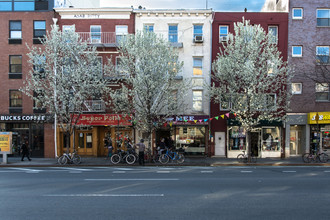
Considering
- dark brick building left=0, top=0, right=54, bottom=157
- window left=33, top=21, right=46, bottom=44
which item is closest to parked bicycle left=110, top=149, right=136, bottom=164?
dark brick building left=0, top=0, right=54, bottom=157

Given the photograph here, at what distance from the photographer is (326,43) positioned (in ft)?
73.6

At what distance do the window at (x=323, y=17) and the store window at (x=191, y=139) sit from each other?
504 inches

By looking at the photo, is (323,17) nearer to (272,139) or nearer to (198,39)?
(198,39)

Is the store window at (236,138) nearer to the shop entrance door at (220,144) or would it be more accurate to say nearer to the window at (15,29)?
the shop entrance door at (220,144)

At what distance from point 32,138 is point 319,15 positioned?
83.8ft

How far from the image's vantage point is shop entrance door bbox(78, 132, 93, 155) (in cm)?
2303

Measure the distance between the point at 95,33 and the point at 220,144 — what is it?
13.8 meters

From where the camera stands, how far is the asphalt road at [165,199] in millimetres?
6582

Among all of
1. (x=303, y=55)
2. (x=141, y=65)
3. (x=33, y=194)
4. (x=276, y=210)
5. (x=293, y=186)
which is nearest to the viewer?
(x=276, y=210)

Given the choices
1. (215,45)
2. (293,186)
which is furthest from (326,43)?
(293,186)

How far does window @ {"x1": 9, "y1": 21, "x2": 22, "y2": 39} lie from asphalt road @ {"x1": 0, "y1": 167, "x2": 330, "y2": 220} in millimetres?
15691

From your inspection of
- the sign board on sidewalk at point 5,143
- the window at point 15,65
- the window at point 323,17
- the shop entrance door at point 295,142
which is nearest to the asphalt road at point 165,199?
the sign board on sidewalk at point 5,143

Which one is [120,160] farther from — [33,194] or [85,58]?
[33,194]

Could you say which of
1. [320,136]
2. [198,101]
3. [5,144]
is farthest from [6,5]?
[320,136]
